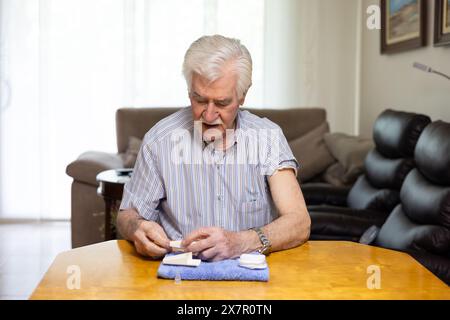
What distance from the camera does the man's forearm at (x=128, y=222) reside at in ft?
6.33

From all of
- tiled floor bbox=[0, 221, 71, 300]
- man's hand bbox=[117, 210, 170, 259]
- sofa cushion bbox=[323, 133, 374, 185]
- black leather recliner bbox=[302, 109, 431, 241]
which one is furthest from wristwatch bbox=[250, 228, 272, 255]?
sofa cushion bbox=[323, 133, 374, 185]

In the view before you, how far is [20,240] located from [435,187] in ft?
10.5

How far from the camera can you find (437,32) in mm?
3750

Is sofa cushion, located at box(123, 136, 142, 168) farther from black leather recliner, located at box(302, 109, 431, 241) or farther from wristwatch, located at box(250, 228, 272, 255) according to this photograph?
wristwatch, located at box(250, 228, 272, 255)

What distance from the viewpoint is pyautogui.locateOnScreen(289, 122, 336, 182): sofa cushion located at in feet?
16.3

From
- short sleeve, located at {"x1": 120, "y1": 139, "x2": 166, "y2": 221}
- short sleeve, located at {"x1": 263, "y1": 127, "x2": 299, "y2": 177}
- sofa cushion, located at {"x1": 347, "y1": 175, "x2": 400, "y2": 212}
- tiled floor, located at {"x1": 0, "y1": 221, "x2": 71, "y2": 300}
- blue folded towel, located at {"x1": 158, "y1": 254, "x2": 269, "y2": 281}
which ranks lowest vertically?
tiled floor, located at {"x1": 0, "y1": 221, "x2": 71, "y2": 300}

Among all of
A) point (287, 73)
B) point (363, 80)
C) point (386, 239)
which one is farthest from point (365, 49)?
point (386, 239)

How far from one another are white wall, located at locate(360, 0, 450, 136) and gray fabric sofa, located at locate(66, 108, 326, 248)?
409 millimetres

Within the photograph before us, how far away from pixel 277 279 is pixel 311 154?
3.49 meters

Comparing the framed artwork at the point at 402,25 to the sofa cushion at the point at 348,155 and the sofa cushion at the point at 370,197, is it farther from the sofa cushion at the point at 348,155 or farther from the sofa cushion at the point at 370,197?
the sofa cushion at the point at 370,197

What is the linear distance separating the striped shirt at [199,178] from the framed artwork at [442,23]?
5.93 feet

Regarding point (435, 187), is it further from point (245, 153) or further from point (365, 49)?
point (365, 49)

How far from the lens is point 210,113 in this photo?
1.98m

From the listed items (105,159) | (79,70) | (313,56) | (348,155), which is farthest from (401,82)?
(79,70)
